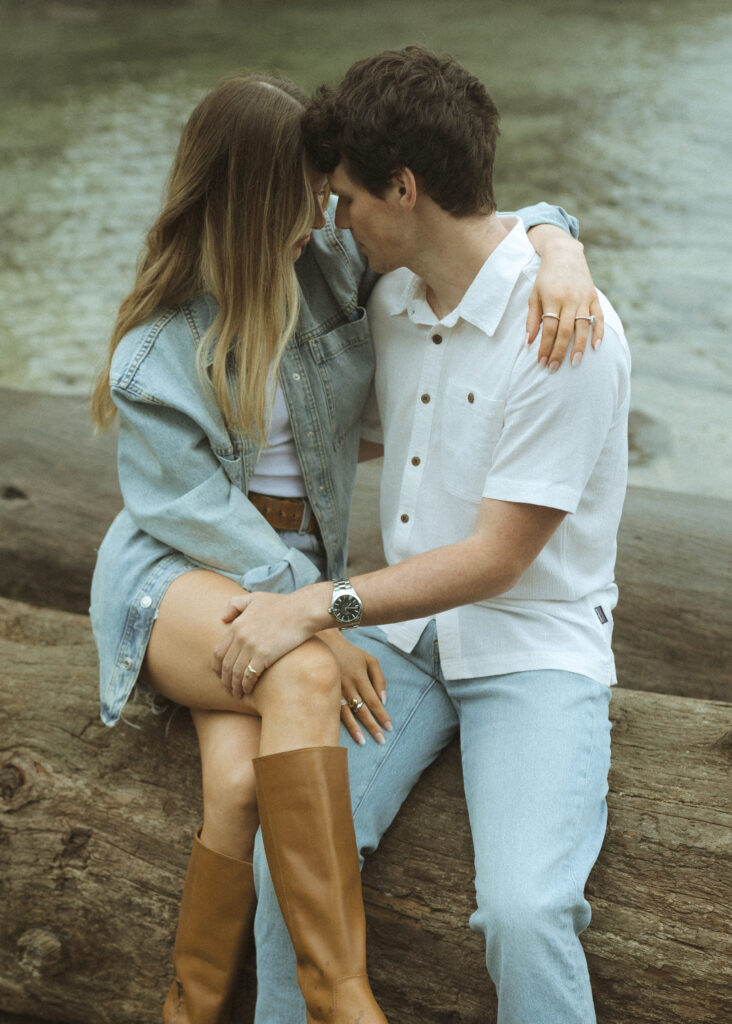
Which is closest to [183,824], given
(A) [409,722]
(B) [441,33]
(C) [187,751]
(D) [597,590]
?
(C) [187,751]

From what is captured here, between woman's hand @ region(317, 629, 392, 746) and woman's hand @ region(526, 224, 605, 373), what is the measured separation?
70 cm

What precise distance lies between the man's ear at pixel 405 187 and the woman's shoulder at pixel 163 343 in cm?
47

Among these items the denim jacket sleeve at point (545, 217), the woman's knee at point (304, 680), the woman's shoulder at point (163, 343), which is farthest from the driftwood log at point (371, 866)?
the denim jacket sleeve at point (545, 217)

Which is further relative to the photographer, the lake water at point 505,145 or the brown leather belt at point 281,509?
the lake water at point 505,145

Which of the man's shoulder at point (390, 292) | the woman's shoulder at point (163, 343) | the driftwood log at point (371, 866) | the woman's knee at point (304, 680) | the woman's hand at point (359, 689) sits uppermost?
the man's shoulder at point (390, 292)

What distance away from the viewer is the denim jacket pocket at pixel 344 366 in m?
2.28

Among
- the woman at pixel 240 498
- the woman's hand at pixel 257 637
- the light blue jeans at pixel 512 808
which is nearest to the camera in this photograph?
the light blue jeans at pixel 512 808

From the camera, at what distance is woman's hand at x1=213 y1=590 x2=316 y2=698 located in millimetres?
1921

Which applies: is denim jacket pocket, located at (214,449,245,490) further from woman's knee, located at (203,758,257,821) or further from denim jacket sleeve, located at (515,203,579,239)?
denim jacket sleeve, located at (515,203,579,239)

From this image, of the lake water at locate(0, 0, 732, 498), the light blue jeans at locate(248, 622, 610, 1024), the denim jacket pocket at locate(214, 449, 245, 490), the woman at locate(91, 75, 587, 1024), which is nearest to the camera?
the light blue jeans at locate(248, 622, 610, 1024)

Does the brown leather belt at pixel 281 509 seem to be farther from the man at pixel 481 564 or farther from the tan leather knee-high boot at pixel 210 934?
the tan leather knee-high boot at pixel 210 934

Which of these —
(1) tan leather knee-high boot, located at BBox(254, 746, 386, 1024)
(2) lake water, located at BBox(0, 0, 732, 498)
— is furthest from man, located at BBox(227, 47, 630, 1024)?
(2) lake water, located at BBox(0, 0, 732, 498)

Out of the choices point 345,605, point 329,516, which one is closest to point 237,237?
point 329,516

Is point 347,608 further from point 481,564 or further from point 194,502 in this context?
point 194,502
